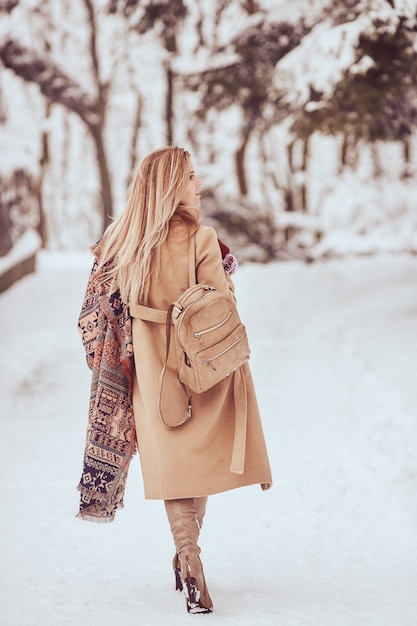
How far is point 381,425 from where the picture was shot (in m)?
6.70

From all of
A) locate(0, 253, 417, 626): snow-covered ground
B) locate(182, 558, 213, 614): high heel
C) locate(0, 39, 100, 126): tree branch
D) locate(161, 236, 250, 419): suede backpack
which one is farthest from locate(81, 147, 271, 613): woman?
locate(0, 39, 100, 126): tree branch

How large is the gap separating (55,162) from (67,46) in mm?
8233

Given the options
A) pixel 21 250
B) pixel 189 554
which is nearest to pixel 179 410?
pixel 189 554

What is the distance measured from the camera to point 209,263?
12.0 ft

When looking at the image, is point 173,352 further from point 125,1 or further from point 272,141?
point 272,141

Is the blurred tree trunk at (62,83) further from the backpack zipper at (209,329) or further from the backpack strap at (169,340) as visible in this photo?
the backpack zipper at (209,329)

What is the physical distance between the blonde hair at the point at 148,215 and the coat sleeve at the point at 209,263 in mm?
64

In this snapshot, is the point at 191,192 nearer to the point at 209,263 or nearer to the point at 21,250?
the point at 209,263

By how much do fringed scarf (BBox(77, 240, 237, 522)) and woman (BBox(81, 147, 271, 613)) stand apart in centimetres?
6

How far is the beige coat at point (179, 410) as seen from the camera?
365 cm

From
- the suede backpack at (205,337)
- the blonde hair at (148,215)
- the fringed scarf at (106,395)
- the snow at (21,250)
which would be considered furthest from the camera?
the snow at (21,250)

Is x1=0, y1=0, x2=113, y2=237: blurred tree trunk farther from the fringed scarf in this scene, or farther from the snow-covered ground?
the fringed scarf

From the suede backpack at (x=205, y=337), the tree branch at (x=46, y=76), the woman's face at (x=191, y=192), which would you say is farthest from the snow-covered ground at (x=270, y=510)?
the tree branch at (x=46, y=76)

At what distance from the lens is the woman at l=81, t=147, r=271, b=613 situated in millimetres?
3641
